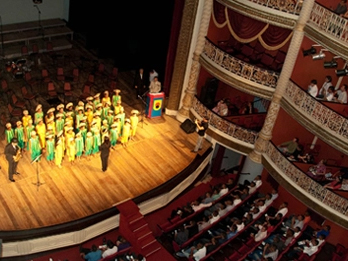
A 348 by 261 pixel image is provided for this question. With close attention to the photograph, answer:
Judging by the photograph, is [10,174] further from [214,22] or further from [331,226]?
[331,226]

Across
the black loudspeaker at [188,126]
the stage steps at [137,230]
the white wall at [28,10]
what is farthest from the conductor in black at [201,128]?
the white wall at [28,10]

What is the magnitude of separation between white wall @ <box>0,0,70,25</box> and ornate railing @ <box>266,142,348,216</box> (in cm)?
1211

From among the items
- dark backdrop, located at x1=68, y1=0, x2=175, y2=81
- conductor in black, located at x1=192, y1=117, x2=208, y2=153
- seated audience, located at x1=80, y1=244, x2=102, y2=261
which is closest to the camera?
seated audience, located at x1=80, y1=244, x2=102, y2=261

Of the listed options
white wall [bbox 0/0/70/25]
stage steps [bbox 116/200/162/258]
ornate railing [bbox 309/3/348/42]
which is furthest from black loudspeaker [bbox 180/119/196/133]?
white wall [bbox 0/0/70/25]

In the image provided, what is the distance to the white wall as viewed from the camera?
64.9ft

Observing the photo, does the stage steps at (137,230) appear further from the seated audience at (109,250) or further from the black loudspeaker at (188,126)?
the black loudspeaker at (188,126)

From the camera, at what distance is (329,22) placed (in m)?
12.1

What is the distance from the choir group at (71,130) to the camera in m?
13.6

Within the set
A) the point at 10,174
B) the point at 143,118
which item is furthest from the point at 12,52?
the point at 10,174

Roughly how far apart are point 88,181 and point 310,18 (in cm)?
771

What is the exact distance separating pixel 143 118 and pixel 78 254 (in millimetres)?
5952

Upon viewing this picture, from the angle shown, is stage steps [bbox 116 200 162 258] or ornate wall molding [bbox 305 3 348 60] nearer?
ornate wall molding [bbox 305 3 348 60]

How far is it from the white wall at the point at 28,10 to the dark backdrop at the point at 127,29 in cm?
46

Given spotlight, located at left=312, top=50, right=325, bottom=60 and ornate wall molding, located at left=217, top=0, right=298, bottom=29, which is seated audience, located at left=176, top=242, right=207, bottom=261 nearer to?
spotlight, located at left=312, top=50, right=325, bottom=60
